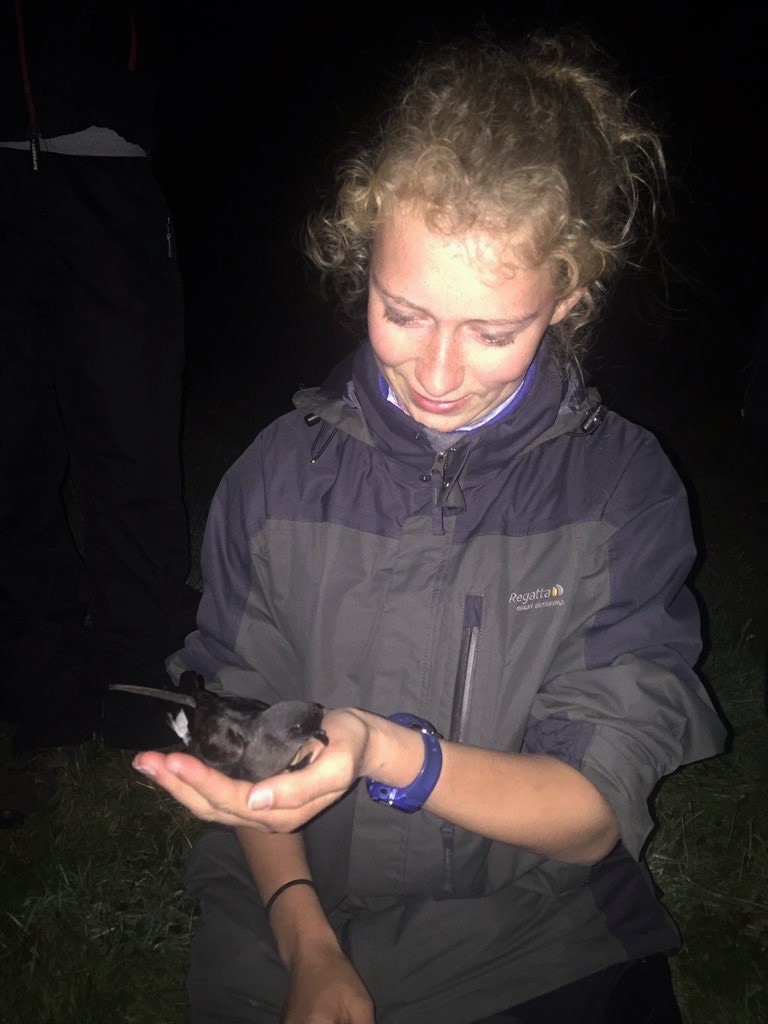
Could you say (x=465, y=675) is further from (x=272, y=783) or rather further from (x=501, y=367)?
(x=501, y=367)

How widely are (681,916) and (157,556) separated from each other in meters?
2.78

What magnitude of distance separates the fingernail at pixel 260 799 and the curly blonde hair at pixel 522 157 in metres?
1.26

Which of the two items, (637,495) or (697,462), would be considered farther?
(697,462)

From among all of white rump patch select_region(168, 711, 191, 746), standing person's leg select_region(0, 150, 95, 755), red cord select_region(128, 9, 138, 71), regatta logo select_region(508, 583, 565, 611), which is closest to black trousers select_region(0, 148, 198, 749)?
standing person's leg select_region(0, 150, 95, 755)

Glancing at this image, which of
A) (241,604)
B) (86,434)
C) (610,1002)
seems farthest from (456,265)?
(86,434)

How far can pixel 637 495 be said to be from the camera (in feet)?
6.75

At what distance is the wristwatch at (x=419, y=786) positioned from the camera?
1.79 m

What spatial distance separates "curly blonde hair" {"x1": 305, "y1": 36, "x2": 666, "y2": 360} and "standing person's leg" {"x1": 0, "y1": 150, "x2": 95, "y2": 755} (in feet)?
5.40

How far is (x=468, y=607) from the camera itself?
2.05 meters

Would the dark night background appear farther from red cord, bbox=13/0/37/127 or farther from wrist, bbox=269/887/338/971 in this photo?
wrist, bbox=269/887/338/971

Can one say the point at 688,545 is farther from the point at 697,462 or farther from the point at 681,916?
the point at 697,462

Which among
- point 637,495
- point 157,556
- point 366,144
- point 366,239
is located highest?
point 366,144

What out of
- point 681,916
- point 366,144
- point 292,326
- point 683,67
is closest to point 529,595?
point 366,144

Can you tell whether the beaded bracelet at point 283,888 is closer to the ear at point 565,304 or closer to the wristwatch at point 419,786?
the wristwatch at point 419,786
